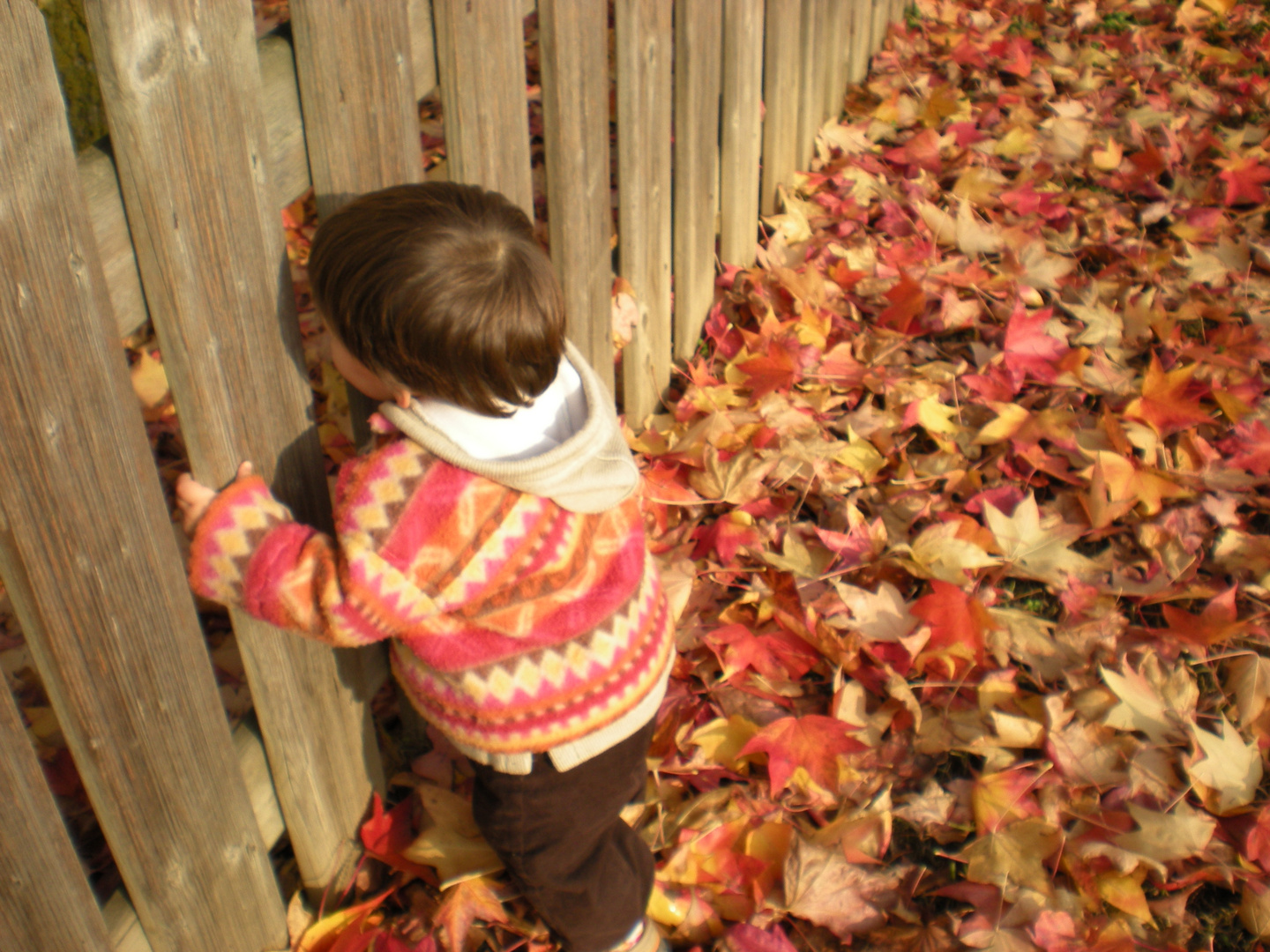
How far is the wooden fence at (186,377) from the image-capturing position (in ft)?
3.25

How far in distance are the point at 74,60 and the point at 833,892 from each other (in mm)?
2248

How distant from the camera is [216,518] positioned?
4.06 ft

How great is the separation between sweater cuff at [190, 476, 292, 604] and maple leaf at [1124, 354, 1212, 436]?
1981 millimetres

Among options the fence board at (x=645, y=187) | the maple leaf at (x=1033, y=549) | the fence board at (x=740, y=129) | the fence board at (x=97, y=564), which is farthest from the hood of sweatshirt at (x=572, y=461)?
the fence board at (x=740, y=129)

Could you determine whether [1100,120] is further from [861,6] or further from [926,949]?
[926,949]

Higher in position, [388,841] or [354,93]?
[354,93]

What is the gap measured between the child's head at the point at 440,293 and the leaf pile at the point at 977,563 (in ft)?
3.01

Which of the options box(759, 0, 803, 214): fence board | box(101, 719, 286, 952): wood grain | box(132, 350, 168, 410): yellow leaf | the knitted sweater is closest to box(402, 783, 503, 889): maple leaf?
box(101, 719, 286, 952): wood grain

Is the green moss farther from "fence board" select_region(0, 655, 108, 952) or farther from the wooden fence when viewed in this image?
"fence board" select_region(0, 655, 108, 952)

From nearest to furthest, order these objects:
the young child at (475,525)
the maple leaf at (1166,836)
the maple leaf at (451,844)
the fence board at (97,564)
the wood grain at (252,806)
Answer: the fence board at (97,564), the young child at (475,525), the wood grain at (252,806), the maple leaf at (1166,836), the maple leaf at (451,844)

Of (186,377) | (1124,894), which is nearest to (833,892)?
(1124,894)

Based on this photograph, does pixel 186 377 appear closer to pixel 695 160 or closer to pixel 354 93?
pixel 354 93

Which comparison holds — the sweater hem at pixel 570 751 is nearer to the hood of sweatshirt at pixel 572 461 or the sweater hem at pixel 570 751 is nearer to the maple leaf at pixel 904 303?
the hood of sweatshirt at pixel 572 461

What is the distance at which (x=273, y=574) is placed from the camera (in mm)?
1226
